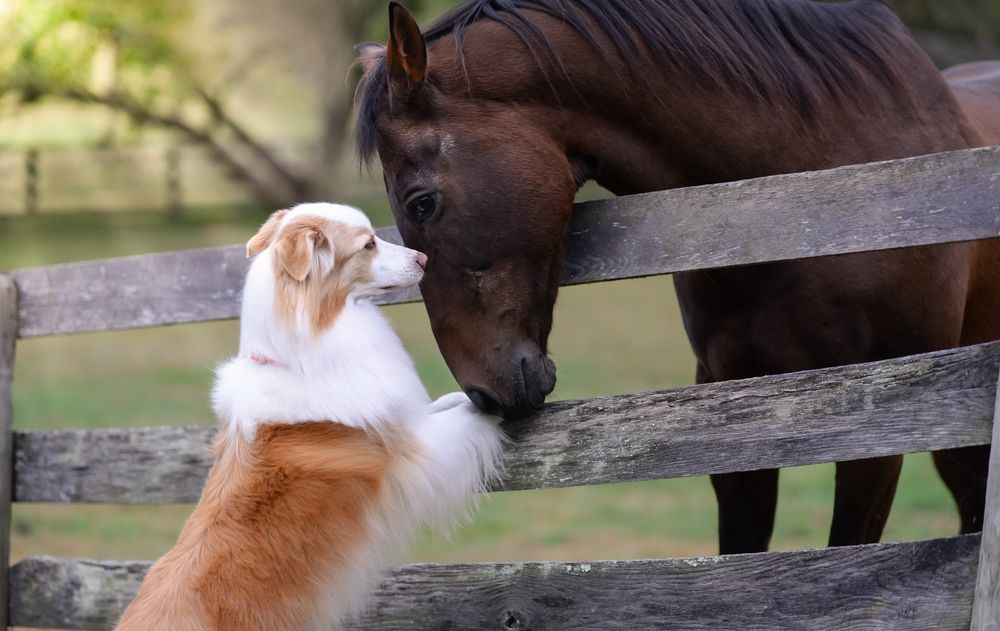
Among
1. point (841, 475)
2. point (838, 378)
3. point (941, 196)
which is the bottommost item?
point (841, 475)

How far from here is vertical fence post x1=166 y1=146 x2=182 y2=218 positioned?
2695 centimetres

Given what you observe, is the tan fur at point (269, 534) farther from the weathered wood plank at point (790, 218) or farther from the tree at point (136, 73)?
the tree at point (136, 73)

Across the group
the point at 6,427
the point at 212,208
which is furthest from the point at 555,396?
the point at 212,208

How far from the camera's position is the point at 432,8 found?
77.1 feet

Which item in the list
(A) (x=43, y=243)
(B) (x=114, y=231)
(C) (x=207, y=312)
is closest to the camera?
(C) (x=207, y=312)

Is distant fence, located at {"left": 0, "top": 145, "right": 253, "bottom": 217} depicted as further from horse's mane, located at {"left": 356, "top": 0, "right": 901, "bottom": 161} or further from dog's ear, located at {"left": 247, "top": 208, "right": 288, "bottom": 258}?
horse's mane, located at {"left": 356, "top": 0, "right": 901, "bottom": 161}

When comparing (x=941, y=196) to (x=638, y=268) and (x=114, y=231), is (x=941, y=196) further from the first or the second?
(x=114, y=231)

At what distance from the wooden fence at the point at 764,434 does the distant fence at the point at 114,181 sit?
24.9 metres

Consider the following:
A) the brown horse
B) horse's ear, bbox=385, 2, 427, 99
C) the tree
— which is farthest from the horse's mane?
the tree

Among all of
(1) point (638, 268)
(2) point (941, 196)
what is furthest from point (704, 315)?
(2) point (941, 196)

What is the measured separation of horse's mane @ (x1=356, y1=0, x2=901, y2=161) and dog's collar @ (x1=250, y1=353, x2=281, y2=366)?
676 millimetres

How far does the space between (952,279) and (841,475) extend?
2.32 ft

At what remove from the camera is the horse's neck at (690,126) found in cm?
320

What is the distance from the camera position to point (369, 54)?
3428mm
